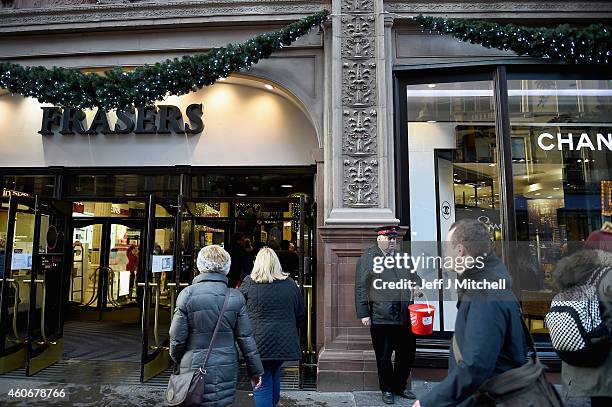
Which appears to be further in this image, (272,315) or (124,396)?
(124,396)

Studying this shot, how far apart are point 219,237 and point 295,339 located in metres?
4.01

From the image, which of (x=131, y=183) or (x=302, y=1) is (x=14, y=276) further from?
(x=302, y=1)

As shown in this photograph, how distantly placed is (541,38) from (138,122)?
623 cm

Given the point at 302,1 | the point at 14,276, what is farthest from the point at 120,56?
the point at 14,276

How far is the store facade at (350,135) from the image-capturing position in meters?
6.14

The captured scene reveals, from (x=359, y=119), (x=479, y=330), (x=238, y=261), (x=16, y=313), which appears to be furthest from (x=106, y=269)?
(x=479, y=330)

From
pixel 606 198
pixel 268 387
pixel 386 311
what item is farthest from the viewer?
pixel 606 198

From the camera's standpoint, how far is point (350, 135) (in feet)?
20.5

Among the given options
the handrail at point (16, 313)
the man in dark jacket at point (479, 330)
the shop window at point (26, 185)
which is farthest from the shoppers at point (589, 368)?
the shop window at point (26, 185)


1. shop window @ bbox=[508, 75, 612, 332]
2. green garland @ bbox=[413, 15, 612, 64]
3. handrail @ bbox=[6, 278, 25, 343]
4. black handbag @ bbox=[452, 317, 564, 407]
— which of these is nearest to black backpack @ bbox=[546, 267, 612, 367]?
black handbag @ bbox=[452, 317, 564, 407]

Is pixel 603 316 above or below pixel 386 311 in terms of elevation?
above

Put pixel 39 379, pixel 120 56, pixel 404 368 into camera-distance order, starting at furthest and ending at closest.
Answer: pixel 120 56 < pixel 39 379 < pixel 404 368

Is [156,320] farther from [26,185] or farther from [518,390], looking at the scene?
[518,390]

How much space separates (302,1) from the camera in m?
6.77
